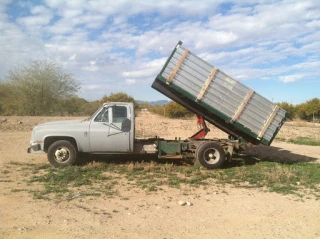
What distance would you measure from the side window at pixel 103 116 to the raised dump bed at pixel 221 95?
6.17 ft

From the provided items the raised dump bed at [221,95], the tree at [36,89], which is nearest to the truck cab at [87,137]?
the raised dump bed at [221,95]

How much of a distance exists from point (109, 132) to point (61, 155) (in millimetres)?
1527

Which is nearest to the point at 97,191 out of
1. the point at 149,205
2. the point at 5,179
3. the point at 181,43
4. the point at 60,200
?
the point at 60,200

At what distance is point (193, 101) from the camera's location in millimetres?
9688

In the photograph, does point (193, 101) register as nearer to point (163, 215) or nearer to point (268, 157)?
point (268, 157)

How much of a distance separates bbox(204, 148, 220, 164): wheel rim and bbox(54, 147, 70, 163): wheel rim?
4104mm

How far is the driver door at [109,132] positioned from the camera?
9.31 metres

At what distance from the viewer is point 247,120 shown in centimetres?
949

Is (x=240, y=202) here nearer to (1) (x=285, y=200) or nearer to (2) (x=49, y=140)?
(1) (x=285, y=200)

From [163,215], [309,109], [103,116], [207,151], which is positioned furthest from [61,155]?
[309,109]

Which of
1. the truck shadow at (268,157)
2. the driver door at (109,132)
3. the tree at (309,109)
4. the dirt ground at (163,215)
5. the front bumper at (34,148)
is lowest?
the dirt ground at (163,215)

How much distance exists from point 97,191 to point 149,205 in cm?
140

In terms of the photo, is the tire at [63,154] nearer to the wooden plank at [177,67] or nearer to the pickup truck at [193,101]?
the pickup truck at [193,101]

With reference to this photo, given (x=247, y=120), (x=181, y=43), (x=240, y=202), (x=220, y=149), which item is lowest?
(x=240, y=202)
